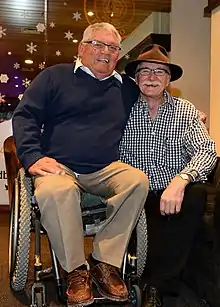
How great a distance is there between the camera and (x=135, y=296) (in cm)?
189

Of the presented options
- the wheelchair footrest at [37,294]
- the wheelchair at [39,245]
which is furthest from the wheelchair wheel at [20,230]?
the wheelchair footrest at [37,294]

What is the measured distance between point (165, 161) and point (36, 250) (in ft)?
2.35

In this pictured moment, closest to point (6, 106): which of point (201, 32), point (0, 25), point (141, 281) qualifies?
point (0, 25)

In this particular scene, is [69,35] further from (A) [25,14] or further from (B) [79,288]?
(B) [79,288]

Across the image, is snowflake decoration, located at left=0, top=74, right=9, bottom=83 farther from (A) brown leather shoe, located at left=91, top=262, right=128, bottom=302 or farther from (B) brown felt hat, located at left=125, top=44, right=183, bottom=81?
(A) brown leather shoe, located at left=91, top=262, right=128, bottom=302

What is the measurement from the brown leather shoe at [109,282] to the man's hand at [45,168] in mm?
406

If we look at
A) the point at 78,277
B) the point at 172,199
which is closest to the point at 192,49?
the point at 172,199

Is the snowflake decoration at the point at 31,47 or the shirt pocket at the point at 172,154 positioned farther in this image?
the snowflake decoration at the point at 31,47

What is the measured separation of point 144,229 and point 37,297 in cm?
50

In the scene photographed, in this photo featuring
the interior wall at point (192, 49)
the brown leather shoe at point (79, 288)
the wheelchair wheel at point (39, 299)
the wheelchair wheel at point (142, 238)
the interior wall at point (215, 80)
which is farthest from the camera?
the interior wall at point (192, 49)

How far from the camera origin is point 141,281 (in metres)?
2.20

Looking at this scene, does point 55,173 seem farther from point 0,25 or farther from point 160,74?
point 0,25

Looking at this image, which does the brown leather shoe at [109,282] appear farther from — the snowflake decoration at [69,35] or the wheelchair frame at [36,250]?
the snowflake decoration at [69,35]

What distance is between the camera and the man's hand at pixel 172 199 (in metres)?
1.95
